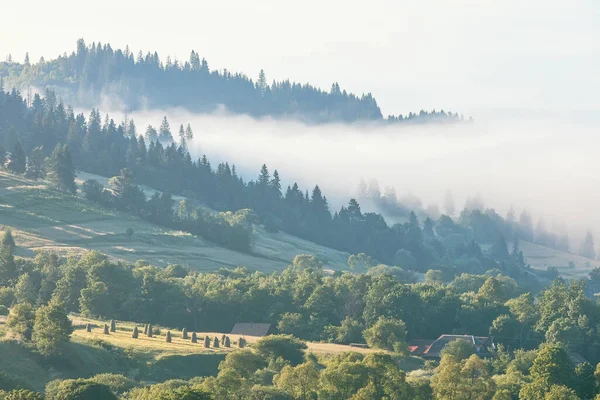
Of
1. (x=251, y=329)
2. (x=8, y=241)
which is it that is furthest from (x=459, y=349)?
(x=8, y=241)

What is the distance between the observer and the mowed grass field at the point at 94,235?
151125 mm

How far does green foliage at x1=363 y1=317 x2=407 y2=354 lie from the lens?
10575 centimetres

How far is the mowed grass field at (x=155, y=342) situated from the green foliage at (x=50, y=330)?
15.8 ft

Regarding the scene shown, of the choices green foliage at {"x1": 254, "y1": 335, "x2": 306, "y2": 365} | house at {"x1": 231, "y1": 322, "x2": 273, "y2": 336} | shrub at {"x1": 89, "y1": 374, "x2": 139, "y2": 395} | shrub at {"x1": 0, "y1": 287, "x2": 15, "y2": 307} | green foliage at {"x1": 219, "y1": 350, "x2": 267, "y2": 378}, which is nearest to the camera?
shrub at {"x1": 89, "y1": 374, "x2": 139, "y2": 395}

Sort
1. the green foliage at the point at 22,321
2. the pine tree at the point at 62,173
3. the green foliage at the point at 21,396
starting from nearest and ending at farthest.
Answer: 1. the green foliage at the point at 21,396
2. the green foliage at the point at 22,321
3. the pine tree at the point at 62,173

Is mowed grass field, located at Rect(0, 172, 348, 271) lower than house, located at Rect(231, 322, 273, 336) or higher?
higher

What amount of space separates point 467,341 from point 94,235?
6621 cm

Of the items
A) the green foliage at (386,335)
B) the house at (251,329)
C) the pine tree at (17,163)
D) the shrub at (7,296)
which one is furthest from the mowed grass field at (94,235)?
the green foliage at (386,335)

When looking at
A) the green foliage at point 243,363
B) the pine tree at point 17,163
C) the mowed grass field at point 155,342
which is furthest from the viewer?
the pine tree at point 17,163

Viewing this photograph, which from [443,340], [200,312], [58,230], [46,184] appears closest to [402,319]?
[443,340]

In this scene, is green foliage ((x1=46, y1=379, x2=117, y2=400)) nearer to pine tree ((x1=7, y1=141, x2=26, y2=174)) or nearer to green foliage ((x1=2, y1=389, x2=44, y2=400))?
green foliage ((x1=2, y1=389, x2=44, y2=400))

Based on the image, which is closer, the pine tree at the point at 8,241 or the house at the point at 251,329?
the house at the point at 251,329

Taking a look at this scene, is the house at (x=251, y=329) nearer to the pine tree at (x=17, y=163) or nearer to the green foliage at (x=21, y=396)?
the green foliage at (x=21, y=396)

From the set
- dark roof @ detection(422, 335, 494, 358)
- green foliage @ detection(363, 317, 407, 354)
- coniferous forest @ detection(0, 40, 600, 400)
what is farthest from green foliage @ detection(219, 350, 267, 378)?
dark roof @ detection(422, 335, 494, 358)
